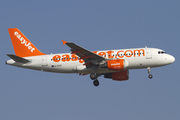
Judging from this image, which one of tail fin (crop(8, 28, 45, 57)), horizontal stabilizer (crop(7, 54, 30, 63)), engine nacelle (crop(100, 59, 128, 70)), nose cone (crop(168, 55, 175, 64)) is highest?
tail fin (crop(8, 28, 45, 57))

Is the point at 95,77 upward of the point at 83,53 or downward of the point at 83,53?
downward

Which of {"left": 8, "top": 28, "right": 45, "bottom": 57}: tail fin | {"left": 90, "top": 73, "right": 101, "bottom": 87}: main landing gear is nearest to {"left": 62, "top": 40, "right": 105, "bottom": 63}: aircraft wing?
{"left": 90, "top": 73, "right": 101, "bottom": 87}: main landing gear

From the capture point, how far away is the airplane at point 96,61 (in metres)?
46.3

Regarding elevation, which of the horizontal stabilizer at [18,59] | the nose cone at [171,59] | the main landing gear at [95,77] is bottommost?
the main landing gear at [95,77]

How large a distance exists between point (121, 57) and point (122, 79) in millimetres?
4610

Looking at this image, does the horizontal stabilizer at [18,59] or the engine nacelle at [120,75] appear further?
the engine nacelle at [120,75]

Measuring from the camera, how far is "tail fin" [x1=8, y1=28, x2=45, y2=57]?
51.8 meters

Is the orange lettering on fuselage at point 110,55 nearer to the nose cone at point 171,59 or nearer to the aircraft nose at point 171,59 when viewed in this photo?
the nose cone at point 171,59

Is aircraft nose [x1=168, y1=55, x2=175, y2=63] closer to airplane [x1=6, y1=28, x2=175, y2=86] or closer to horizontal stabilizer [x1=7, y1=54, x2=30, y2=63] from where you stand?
airplane [x1=6, y1=28, x2=175, y2=86]

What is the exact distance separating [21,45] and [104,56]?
13.6 meters

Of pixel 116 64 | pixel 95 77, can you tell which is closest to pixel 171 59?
pixel 116 64

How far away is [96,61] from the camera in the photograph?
4703 cm

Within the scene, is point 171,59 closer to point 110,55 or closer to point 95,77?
point 110,55

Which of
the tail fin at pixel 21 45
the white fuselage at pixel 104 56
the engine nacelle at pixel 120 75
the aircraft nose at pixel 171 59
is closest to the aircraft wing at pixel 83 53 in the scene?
the white fuselage at pixel 104 56
